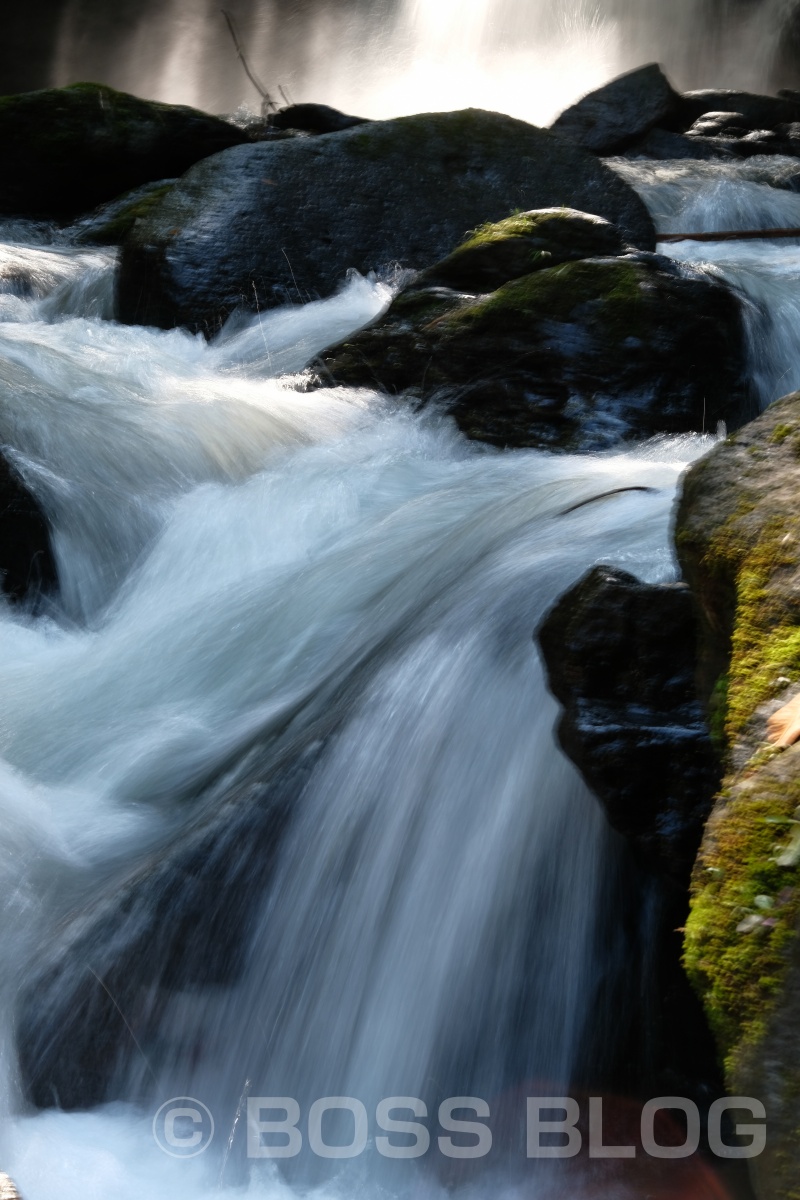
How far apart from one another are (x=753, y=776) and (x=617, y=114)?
14.1 m

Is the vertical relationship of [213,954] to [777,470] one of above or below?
below

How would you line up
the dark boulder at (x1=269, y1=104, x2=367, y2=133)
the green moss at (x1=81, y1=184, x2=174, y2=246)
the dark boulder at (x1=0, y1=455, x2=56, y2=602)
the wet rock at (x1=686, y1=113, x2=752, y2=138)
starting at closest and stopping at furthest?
the dark boulder at (x1=0, y1=455, x2=56, y2=602) → the green moss at (x1=81, y1=184, x2=174, y2=246) → the dark boulder at (x1=269, y1=104, x2=367, y2=133) → the wet rock at (x1=686, y1=113, x2=752, y2=138)

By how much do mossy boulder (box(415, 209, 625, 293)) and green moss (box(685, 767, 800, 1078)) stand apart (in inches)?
200

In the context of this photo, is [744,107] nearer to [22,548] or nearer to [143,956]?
[22,548]

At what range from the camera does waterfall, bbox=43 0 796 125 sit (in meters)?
22.4

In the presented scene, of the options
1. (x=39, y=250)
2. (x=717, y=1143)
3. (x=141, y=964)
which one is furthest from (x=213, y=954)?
(x=39, y=250)

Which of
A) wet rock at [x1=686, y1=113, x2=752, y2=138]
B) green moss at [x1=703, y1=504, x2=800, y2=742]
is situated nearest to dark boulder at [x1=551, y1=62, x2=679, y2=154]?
wet rock at [x1=686, y1=113, x2=752, y2=138]

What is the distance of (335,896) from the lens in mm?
2822

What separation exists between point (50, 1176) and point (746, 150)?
46.4 ft

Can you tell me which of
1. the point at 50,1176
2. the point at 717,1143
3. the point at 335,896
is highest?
the point at 335,896

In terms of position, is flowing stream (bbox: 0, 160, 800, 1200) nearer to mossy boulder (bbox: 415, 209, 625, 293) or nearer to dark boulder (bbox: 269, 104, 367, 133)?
mossy boulder (bbox: 415, 209, 625, 293)

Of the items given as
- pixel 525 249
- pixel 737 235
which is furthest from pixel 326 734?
pixel 737 235

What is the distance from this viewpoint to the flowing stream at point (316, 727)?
2.61m

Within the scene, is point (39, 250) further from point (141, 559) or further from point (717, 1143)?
point (717, 1143)
